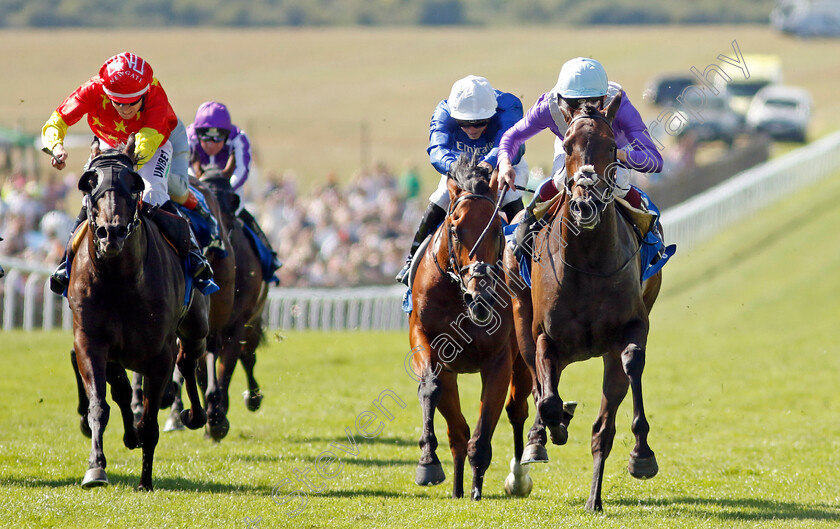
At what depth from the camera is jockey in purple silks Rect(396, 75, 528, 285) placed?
746 cm

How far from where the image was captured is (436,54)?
5725cm

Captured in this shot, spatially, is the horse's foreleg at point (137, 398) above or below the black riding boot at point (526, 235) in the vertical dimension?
below

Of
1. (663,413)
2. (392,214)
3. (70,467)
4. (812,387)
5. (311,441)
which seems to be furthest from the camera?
(392,214)

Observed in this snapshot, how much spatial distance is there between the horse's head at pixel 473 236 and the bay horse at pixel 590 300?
0.34 metres

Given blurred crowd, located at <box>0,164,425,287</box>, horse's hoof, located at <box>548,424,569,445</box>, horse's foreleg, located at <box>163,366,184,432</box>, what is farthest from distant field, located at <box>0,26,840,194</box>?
horse's hoof, located at <box>548,424,569,445</box>

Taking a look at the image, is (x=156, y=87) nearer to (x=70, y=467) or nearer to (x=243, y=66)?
(x=70, y=467)

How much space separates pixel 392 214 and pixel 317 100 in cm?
3081

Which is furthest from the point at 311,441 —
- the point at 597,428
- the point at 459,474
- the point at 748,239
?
the point at 748,239

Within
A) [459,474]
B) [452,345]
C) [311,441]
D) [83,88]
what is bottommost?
[311,441]

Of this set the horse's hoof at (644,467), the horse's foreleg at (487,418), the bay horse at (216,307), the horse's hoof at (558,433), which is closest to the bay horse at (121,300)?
the bay horse at (216,307)

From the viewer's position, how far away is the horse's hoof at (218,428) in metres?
8.81

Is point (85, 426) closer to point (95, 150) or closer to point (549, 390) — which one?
point (95, 150)

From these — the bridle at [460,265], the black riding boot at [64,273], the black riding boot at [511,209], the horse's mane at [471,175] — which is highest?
the horse's mane at [471,175]

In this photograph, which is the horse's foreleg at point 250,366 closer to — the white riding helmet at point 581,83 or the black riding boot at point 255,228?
the black riding boot at point 255,228
